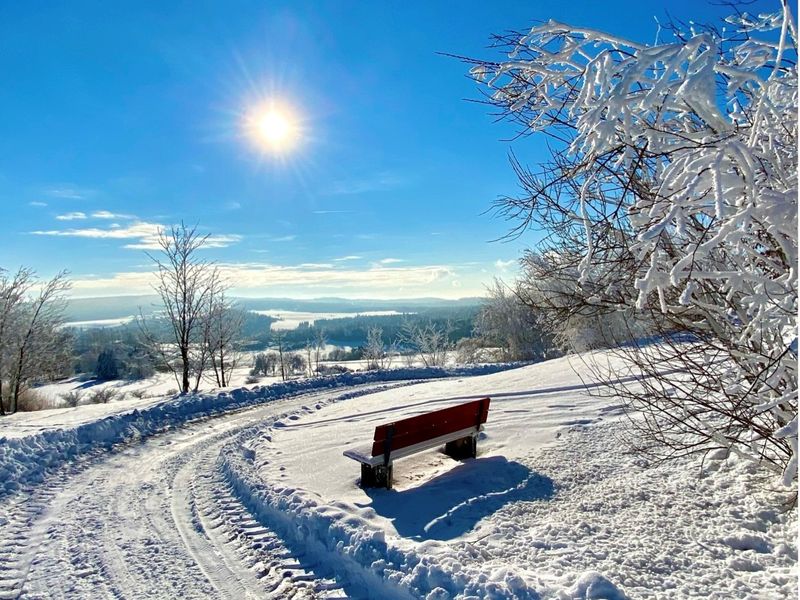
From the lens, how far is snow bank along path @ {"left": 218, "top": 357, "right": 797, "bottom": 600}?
12.0ft

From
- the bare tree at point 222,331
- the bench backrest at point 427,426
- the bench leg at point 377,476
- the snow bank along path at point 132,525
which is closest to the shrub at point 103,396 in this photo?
the bare tree at point 222,331

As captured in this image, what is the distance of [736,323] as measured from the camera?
14.4 ft

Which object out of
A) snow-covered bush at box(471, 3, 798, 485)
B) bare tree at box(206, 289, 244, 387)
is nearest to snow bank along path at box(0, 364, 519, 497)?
snow-covered bush at box(471, 3, 798, 485)

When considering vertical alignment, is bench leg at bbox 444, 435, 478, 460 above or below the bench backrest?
below

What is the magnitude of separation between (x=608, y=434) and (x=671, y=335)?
8.01 feet

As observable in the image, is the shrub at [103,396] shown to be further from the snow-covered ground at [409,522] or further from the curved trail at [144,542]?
the curved trail at [144,542]

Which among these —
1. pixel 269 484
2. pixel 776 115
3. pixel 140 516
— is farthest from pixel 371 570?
pixel 776 115

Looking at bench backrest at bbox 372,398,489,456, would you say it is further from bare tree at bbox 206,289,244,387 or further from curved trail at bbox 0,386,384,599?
bare tree at bbox 206,289,244,387

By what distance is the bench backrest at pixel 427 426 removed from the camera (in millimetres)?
6008

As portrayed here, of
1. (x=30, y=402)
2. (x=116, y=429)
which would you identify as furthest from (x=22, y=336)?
(x=116, y=429)

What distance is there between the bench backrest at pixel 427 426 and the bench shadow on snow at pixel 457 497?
51 cm

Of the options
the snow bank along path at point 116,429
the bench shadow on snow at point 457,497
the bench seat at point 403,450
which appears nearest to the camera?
the bench shadow on snow at point 457,497

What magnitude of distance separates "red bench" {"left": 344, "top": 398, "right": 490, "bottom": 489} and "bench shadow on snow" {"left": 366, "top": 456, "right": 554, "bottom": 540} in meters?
0.27

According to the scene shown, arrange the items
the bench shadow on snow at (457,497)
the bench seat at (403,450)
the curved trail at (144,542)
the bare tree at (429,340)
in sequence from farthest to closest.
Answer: the bare tree at (429,340)
the bench seat at (403,450)
the bench shadow on snow at (457,497)
the curved trail at (144,542)
